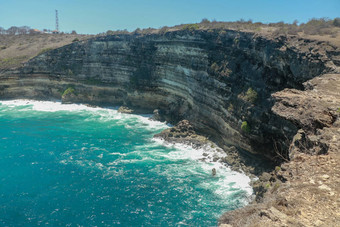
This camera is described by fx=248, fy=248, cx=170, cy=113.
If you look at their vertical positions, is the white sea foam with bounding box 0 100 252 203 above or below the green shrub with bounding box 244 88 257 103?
below

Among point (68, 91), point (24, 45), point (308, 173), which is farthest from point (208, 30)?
point (24, 45)

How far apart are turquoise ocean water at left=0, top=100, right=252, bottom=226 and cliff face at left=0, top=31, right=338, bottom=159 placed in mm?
6615

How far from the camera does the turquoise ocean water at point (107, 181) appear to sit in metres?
24.4

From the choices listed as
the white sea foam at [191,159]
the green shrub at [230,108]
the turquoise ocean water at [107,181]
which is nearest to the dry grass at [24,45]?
the turquoise ocean water at [107,181]

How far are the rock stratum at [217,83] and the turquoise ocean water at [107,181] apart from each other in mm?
6629

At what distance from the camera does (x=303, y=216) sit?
949 centimetres

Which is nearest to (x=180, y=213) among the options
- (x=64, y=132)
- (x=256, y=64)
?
(x=256, y=64)

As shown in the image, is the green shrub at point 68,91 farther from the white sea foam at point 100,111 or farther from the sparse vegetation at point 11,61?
the sparse vegetation at point 11,61

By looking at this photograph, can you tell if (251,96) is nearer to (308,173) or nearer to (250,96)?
(250,96)

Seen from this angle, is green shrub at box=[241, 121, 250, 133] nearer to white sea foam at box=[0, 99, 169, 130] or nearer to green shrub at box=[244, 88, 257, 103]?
green shrub at box=[244, 88, 257, 103]

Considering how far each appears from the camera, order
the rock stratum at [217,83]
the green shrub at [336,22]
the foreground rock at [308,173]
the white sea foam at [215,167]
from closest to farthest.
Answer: the foreground rock at [308,173]
the rock stratum at [217,83]
the white sea foam at [215,167]
the green shrub at [336,22]

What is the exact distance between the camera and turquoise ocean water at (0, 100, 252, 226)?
79.9 feet

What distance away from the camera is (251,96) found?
1363 inches

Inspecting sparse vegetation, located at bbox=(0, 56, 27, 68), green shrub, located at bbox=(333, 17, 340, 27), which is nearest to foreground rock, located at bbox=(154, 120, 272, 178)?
green shrub, located at bbox=(333, 17, 340, 27)
